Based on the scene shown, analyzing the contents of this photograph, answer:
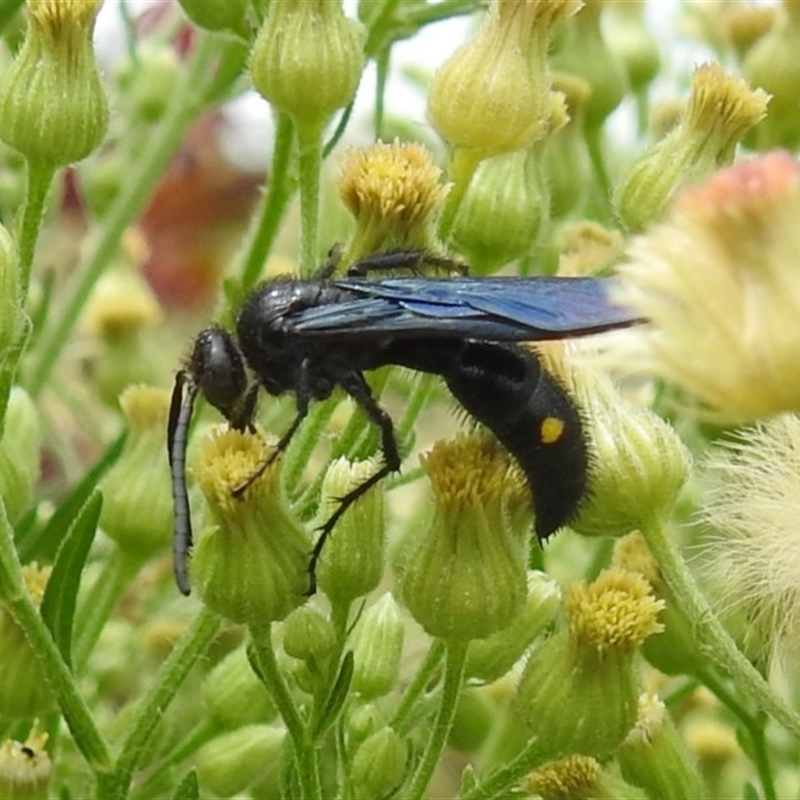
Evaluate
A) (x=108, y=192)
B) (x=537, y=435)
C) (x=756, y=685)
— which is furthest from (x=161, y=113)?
(x=756, y=685)

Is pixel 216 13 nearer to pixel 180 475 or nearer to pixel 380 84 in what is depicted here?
pixel 380 84

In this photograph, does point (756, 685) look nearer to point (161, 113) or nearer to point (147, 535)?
point (147, 535)

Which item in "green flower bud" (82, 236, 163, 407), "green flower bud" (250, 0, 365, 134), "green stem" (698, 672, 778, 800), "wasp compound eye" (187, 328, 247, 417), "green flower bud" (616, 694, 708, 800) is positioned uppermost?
"green flower bud" (250, 0, 365, 134)

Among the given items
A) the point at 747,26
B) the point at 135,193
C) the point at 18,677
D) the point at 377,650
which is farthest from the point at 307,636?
the point at 747,26

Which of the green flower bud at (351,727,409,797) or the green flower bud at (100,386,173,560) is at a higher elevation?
the green flower bud at (100,386,173,560)

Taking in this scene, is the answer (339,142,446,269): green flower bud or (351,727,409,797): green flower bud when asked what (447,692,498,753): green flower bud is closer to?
(351,727,409,797): green flower bud

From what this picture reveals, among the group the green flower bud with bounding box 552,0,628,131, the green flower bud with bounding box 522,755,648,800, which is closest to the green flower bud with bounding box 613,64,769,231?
the green flower bud with bounding box 552,0,628,131
